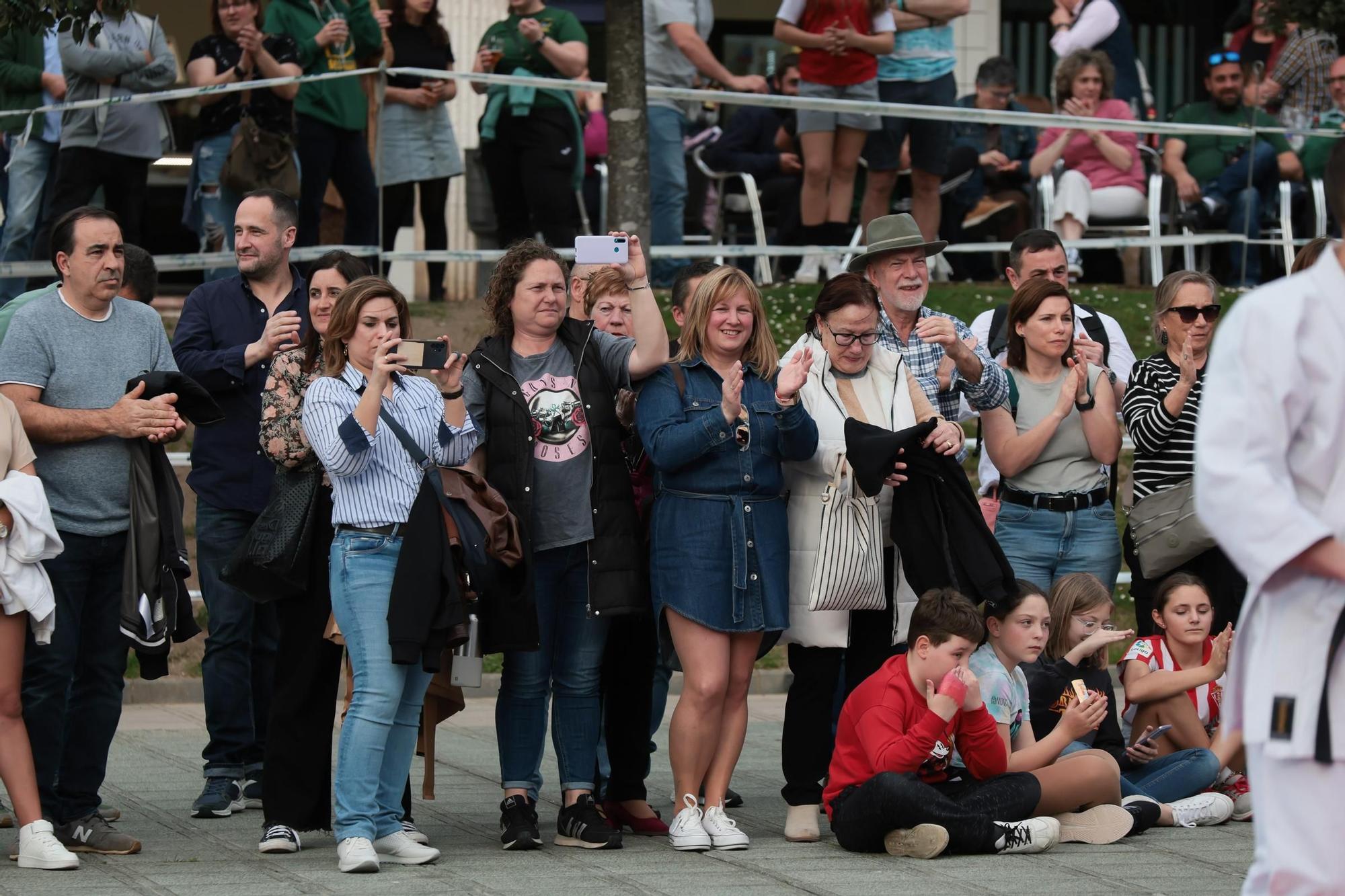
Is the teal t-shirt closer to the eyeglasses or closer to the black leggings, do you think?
the black leggings

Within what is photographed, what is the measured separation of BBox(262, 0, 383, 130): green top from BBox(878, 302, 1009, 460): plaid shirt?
516 centimetres

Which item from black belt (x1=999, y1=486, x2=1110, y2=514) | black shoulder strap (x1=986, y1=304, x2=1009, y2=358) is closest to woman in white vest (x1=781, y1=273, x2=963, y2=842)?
black belt (x1=999, y1=486, x2=1110, y2=514)

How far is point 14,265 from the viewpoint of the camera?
11031 millimetres

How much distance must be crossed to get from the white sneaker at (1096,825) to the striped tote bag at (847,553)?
0.99 meters

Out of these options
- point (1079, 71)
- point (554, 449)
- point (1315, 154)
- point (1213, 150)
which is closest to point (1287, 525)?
point (554, 449)

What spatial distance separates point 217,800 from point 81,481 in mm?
1338

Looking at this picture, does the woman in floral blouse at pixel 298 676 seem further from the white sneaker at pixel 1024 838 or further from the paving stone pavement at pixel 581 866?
the white sneaker at pixel 1024 838

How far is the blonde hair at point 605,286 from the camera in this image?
304 inches

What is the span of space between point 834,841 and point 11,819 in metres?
2.89

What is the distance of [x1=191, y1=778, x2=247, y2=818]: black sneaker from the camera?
286 inches

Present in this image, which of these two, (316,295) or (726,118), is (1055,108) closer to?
(726,118)

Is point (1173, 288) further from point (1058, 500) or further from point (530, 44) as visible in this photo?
point (530, 44)

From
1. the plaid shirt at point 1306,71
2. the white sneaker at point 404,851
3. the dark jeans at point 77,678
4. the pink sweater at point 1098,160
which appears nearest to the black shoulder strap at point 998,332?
the white sneaker at point 404,851

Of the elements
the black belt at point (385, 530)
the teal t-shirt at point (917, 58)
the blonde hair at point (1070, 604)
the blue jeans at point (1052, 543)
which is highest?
the teal t-shirt at point (917, 58)
